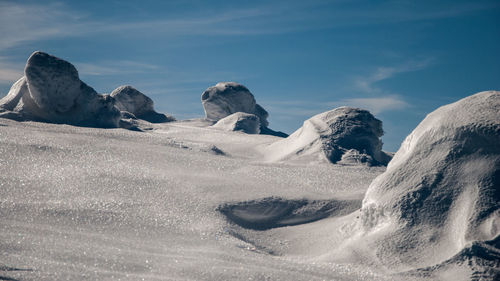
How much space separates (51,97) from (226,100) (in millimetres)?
6304

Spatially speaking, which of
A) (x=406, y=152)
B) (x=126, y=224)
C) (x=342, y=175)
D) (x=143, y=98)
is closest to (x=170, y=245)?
(x=126, y=224)

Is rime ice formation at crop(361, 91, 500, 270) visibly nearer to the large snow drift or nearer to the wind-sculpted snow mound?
the wind-sculpted snow mound

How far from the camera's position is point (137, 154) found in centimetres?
519

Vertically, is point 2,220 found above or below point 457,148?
below

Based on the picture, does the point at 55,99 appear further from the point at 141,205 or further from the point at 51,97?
the point at 141,205

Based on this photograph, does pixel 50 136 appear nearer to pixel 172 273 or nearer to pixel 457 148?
pixel 172 273

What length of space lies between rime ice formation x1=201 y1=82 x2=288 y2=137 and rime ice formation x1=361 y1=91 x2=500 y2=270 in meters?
9.39

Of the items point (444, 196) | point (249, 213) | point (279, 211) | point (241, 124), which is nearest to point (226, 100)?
point (241, 124)

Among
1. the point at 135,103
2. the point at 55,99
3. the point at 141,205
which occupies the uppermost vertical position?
the point at 135,103

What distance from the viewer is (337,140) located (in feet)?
21.6

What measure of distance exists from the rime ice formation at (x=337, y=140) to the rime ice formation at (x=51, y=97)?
304cm

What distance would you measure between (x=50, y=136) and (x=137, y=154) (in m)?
1.02

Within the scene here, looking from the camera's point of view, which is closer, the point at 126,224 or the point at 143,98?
the point at 126,224

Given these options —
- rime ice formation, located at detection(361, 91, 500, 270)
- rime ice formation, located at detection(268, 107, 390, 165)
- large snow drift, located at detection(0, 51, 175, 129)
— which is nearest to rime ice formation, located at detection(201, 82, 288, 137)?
large snow drift, located at detection(0, 51, 175, 129)
